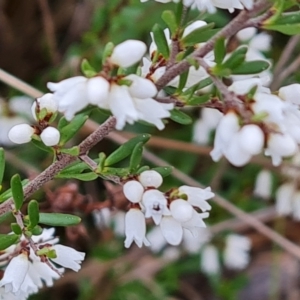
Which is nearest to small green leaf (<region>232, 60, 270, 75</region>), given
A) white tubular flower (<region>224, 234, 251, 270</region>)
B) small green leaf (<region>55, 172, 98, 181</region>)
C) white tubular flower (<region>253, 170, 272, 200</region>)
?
small green leaf (<region>55, 172, 98, 181</region>)

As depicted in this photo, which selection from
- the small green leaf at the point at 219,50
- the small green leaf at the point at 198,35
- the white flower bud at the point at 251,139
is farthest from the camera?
the small green leaf at the point at 198,35

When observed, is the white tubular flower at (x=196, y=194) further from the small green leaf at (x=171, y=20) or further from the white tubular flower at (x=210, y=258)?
the white tubular flower at (x=210, y=258)

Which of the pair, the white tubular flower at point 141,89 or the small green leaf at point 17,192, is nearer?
the white tubular flower at point 141,89

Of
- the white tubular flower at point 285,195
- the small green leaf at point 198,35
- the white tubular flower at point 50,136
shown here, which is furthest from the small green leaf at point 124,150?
the white tubular flower at point 285,195

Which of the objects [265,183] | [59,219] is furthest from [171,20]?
[265,183]

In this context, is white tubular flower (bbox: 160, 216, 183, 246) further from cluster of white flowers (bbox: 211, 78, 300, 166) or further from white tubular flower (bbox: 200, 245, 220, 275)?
white tubular flower (bbox: 200, 245, 220, 275)

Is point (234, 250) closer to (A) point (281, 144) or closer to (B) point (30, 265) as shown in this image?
(B) point (30, 265)

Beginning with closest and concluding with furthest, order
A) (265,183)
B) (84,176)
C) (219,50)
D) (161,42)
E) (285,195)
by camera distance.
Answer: (219,50) < (161,42) < (84,176) < (285,195) < (265,183)
